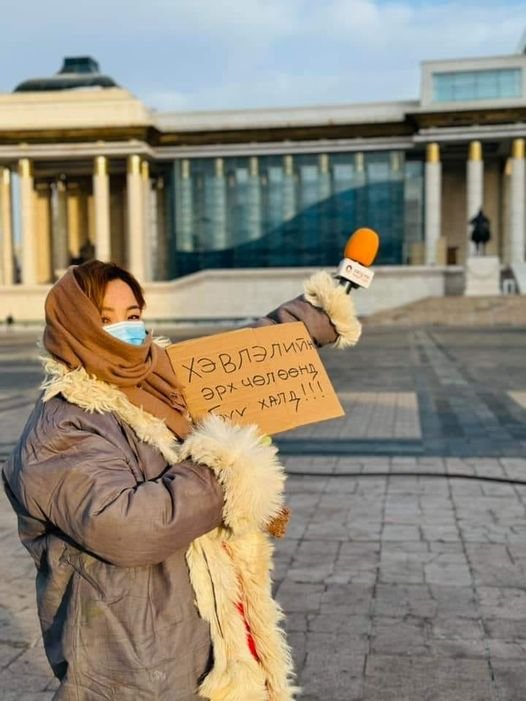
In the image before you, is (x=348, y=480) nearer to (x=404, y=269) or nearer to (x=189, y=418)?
(x=189, y=418)

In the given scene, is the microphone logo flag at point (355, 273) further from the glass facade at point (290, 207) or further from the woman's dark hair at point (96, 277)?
the glass facade at point (290, 207)

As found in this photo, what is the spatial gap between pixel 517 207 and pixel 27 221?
2934 cm

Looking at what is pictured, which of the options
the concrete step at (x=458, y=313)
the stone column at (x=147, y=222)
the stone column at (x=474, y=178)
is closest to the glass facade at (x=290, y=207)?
the stone column at (x=147, y=222)

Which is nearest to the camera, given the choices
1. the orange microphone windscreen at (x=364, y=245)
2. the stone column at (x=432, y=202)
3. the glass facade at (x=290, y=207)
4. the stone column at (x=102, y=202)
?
the orange microphone windscreen at (x=364, y=245)

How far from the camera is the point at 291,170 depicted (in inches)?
1885

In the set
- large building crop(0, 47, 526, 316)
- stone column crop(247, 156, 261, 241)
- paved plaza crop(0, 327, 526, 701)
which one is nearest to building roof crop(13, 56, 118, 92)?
large building crop(0, 47, 526, 316)

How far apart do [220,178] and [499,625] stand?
46.3 m

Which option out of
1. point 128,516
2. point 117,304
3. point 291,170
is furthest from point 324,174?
point 128,516

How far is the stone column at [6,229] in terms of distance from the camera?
4984 cm

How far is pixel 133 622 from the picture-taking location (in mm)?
1684

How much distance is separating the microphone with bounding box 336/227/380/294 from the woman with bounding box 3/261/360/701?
866mm

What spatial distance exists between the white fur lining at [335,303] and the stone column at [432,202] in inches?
1727

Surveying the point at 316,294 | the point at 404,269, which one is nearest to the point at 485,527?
the point at 316,294

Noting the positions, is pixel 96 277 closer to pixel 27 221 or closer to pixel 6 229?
pixel 27 221
